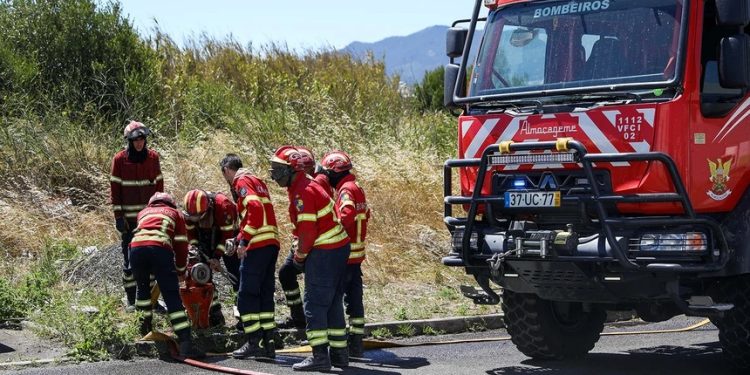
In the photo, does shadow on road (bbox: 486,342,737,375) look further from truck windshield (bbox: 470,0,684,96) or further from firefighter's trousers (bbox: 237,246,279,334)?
truck windshield (bbox: 470,0,684,96)

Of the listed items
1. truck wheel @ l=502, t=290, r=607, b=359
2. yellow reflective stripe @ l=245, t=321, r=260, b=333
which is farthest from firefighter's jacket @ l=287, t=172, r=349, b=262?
truck wheel @ l=502, t=290, r=607, b=359

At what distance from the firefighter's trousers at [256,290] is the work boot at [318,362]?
70 cm

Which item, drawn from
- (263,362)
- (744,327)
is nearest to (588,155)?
(744,327)

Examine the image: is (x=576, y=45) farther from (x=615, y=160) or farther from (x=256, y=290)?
(x=256, y=290)

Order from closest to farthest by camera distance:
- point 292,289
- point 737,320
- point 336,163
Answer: point 737,320 < point 336,163 < point 292,289

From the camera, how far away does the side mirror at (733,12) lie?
26.1 feet

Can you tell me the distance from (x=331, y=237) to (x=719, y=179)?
9.92ft

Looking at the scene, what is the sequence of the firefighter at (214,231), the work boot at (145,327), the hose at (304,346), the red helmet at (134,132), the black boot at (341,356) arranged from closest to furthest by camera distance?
the hose at (304,346)
the black boot at (341,356)
the work boot at (145,327)
the firefighter at (214,231)
the red helmet at (134,132)

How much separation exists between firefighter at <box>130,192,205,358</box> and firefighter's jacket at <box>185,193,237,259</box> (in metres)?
0.54

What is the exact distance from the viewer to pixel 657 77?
8391 millimetres

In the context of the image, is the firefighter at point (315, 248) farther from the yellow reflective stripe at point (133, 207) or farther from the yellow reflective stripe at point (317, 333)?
the yellow reflective stripe at point (133, 207)

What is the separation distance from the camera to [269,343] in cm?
1002

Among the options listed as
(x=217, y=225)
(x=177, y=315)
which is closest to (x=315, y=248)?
(x=177, y=315)

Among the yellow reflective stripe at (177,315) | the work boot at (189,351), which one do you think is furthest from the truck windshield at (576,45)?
the work boot at (189,351)
